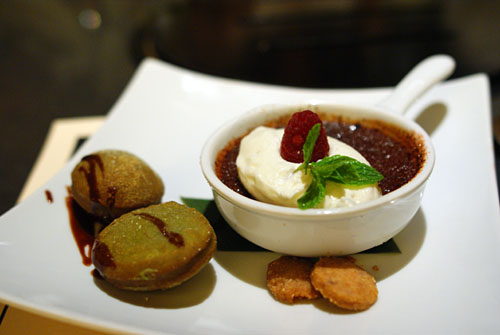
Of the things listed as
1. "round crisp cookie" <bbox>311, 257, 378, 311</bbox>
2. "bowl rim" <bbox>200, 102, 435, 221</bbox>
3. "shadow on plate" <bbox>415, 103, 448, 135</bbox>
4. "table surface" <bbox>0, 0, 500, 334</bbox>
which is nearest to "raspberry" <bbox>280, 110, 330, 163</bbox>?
"bowl rim" <bbox>200, 102, 435, 221</bbox>

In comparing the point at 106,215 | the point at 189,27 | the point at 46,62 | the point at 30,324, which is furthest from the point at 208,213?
the point at 46,62

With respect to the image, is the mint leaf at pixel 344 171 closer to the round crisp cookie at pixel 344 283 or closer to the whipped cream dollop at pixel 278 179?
the whipped cream dollop at pixel 278 179

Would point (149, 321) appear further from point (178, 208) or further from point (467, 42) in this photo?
point (467, 42)

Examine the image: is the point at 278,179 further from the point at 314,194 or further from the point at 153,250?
the point at 153,250

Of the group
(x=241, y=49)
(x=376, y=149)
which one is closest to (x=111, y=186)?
(x=376, y=149)

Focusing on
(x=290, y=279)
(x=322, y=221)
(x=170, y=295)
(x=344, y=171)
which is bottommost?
(x=170, y=295)

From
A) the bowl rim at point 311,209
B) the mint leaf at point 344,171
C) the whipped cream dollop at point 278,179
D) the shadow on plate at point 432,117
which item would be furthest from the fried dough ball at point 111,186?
the shadow on plate at point 432,117

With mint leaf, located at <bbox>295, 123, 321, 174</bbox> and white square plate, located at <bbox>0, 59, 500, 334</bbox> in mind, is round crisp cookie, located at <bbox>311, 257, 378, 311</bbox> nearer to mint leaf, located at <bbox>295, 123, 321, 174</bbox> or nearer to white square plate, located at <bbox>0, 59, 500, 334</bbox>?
white square plate, located at <bbox>0, 59, 500, 334</bbox>
